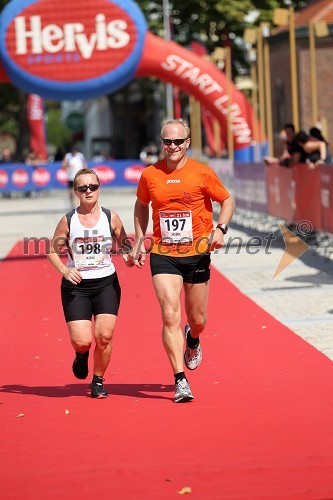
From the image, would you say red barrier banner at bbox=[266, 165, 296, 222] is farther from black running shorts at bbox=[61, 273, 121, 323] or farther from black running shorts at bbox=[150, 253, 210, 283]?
black running shorts at bbox=[61, 273, 121, 323]

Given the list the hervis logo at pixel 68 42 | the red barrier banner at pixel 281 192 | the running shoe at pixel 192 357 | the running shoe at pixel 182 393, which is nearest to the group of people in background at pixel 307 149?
the red barrier banner at pixel 281 192

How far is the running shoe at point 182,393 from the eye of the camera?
28.9 ft

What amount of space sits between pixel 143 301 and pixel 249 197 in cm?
1306

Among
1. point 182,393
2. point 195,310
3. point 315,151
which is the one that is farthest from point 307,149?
point 182,393

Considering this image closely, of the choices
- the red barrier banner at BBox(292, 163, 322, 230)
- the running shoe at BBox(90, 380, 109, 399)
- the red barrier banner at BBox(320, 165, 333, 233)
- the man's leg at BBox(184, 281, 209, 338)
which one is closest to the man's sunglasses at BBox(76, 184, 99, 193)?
the man's leg at BBox(184, 281, 209, 338)

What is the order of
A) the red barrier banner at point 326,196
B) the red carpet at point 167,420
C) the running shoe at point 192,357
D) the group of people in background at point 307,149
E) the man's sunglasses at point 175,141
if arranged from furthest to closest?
the group of people in background at point 307,149 → the red barrier banner at point 326,196 → the running shoe at point 192,357 → the man's sunglasses at point 175,141 → the red carpet at point 167,420

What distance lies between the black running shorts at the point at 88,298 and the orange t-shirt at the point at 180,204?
0.43m

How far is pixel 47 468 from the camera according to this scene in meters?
7.02

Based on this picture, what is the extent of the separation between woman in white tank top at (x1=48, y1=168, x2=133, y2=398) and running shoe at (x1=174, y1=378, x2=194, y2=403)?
1.96 feet

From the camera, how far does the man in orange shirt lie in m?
9.03

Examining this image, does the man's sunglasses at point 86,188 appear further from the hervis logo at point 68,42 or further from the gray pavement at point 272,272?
the hervis logo at point 68,42

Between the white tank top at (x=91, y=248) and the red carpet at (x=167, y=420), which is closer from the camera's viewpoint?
the red carpet at (x=167, y=420)

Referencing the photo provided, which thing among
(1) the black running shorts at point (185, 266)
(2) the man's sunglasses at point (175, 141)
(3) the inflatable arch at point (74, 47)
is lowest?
(1) the black running shorts at point (185, 266)

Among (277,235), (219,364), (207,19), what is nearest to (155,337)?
(219,364)
